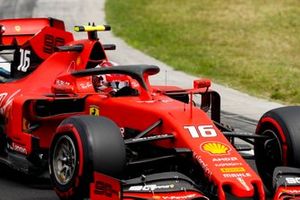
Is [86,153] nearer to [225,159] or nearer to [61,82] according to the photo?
[225,159]

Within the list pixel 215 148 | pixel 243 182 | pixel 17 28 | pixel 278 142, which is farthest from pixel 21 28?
pixel 243 182

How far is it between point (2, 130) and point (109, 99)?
1.67m

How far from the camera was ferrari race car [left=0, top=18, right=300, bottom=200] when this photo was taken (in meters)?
7.55

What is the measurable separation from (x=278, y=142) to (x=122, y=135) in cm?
149

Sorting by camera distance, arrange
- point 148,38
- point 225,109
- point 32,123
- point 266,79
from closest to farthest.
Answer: point 32,123 → point 225,109 → point 266,79 → point 148,38

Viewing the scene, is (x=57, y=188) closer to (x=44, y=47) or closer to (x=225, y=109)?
(x=44, y=47)

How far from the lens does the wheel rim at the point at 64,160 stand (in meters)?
7.85

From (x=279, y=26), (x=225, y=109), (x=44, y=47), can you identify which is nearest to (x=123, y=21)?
(x=279, y=26)

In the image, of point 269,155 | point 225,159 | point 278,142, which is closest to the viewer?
point 225,159

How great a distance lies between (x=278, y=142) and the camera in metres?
8.48

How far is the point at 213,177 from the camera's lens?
24.5 feet

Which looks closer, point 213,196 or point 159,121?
point 213,196

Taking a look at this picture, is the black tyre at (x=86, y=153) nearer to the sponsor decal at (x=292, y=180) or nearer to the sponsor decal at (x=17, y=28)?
the sponsor decal at (x=292, y=180)

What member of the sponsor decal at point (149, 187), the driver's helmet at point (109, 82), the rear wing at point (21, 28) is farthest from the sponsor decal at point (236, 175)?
the rear wing at point (21, 28)
